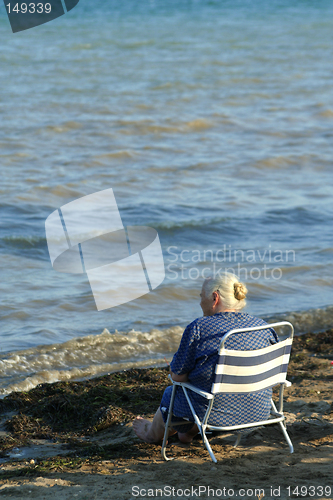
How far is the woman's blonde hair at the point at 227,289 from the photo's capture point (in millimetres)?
3229

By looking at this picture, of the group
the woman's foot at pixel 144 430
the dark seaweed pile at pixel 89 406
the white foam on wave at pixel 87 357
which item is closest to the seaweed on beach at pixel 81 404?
the dark seaweed pile at pixel 89 406

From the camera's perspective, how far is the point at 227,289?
3.22m

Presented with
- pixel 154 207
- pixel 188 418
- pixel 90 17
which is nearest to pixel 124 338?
pixel 188 418

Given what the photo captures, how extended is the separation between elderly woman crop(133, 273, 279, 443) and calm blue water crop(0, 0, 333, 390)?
2.38 meters

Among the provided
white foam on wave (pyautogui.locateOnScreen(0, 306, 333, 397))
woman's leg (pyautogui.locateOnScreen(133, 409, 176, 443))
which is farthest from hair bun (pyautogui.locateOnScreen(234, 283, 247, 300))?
white foam on wave (pyautogui.locateOnScreen(0, 306, 333, 397))

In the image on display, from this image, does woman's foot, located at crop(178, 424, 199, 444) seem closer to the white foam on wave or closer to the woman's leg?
the woman's leg

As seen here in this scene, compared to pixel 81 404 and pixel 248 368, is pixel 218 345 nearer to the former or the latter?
pixel 248 368

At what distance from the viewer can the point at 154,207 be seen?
11.0 meters

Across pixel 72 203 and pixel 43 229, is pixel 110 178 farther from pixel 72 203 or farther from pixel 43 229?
pixel 43 229

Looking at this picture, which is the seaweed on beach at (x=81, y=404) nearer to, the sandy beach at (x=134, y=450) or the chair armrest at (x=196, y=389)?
the sandy beach at (x=134, y=450)

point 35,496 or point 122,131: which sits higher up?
point 35,496

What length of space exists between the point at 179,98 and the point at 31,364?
1518 cm

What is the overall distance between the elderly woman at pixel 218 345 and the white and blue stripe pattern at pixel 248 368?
2.3 inches

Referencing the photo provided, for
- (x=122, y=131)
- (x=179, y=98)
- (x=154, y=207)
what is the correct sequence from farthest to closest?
(x=179, y=98), (x=122, y=131), (x=154, y=207)
